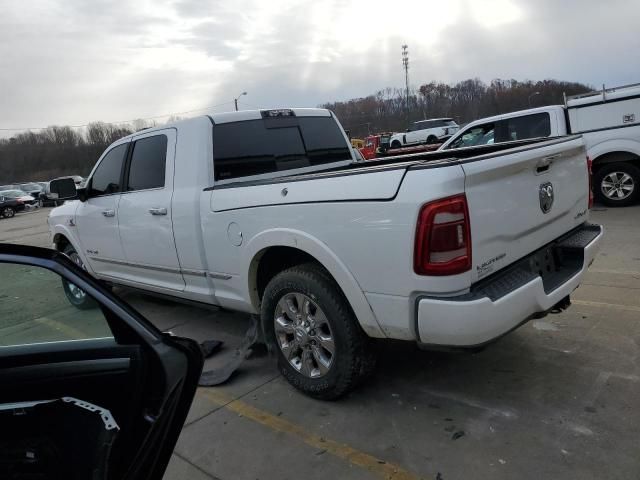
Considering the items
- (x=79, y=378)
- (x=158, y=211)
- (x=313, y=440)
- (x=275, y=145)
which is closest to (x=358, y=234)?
(x=313, y=440)

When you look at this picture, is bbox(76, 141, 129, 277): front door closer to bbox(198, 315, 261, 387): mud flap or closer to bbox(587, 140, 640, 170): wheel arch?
bbox(198, 315, 261, 387): mud flap

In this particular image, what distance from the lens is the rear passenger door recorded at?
437 cm

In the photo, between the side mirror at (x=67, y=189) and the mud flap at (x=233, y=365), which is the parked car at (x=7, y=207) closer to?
the side mirror at (x=67, y=189)

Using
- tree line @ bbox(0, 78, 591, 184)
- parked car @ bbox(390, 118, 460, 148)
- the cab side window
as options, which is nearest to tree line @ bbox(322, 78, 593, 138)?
tree line @ bbox(0, 78, 591, 184)

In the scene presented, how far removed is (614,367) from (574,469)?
1.22 meters

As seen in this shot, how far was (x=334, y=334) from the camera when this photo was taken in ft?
10.3

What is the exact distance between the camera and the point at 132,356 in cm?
222

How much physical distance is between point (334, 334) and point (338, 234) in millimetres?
642

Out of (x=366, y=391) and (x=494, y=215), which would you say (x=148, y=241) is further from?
(x=494, y=215)

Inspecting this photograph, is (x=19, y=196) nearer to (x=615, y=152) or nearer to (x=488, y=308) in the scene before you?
(x=615, y=152)

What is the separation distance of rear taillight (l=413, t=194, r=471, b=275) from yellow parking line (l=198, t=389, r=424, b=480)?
1.03 metres

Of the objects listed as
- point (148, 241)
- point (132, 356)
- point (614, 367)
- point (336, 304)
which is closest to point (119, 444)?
point (132, 356)

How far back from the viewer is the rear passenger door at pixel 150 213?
437 cm

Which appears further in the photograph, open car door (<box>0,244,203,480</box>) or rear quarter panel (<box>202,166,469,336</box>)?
rear quarter panel (<box>202,166,469,336</box>)
